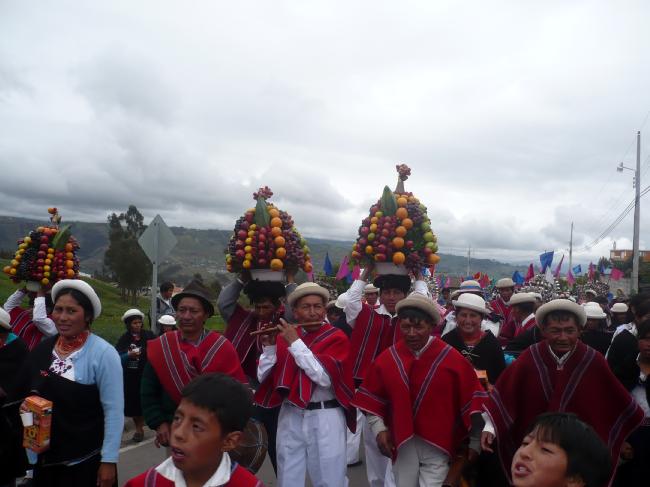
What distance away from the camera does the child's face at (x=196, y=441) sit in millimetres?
2219

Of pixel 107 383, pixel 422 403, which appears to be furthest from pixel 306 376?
pixel 107 383

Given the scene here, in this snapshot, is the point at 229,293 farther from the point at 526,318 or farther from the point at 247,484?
the point at 526,318

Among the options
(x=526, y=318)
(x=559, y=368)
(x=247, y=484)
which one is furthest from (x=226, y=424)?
(x=526, y=318)

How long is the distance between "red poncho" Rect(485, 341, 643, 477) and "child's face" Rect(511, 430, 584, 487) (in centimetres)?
152

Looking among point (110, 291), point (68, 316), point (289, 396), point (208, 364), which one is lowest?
point (110, 291)

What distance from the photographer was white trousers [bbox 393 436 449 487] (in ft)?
12.3

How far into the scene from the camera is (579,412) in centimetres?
356

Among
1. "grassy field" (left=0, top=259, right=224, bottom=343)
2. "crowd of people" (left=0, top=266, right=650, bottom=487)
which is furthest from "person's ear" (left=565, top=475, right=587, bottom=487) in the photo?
"grassy field" (left=0, top=259, right=224, bottom=343)

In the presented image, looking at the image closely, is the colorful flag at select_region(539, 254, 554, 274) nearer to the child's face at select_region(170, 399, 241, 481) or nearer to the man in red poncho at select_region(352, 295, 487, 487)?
the man in red poncho at select_region(352, 295, 487, 487)

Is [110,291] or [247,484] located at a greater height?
[247,484]

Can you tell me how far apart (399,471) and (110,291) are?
42215mm

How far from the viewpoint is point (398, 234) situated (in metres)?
4.95

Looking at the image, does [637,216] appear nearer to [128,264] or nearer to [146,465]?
[146,465]

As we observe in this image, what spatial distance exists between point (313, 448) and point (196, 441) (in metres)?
2.18
